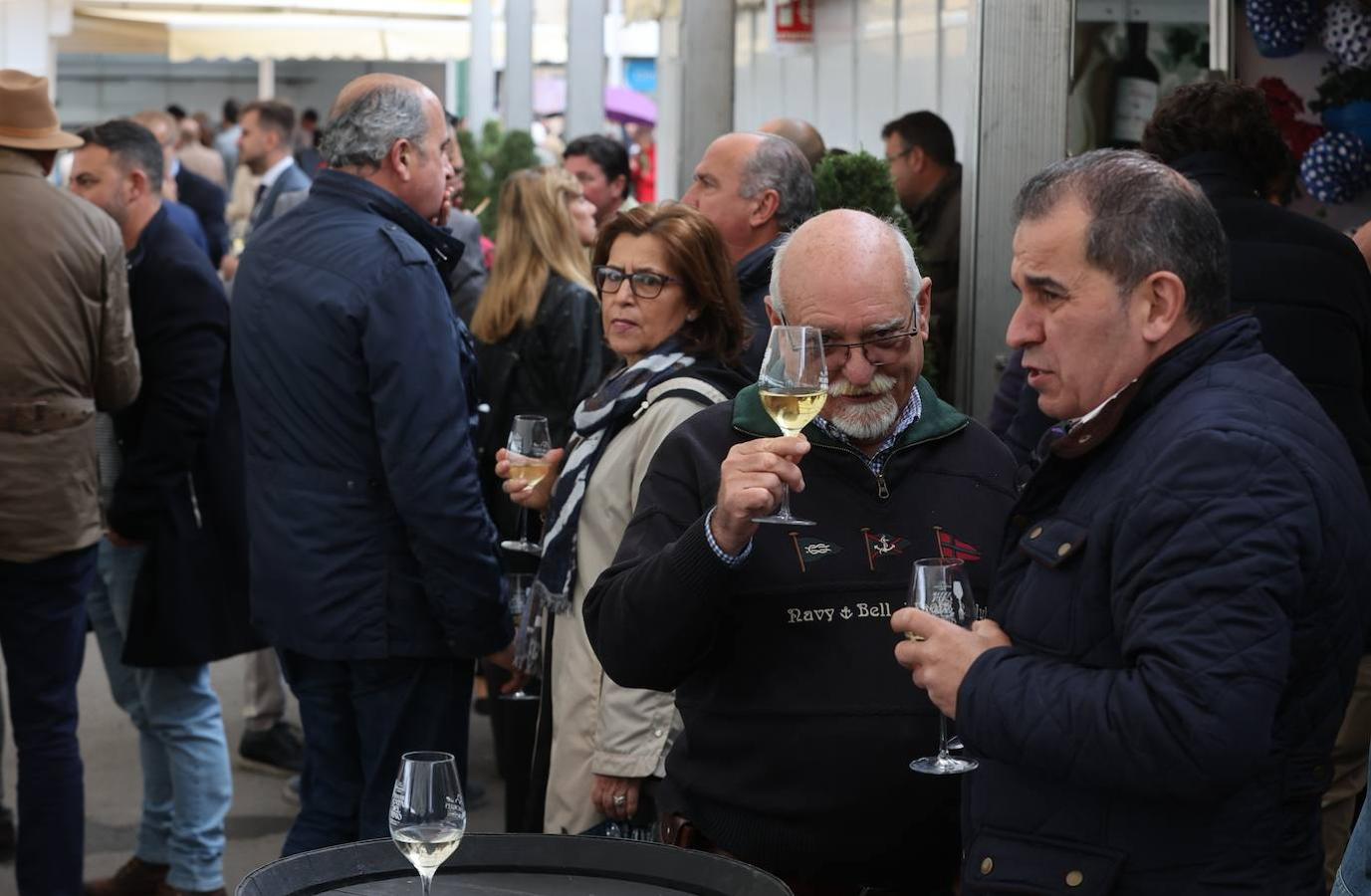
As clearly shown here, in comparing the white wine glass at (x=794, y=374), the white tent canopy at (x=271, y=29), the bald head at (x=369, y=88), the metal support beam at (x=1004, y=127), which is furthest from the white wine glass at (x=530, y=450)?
the white tent canopy at (x=271, y=29)

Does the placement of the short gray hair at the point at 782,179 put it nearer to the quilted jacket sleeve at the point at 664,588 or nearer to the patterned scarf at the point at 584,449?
the patterned scarf at the point at 584,449

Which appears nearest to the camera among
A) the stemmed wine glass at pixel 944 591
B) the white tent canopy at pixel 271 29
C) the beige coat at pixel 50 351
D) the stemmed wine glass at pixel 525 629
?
the stemmed wine glass at pixel 944 591

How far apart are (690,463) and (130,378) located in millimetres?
2648

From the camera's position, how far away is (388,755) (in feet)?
14.7

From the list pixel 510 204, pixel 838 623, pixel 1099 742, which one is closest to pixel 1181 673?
pixel 1099 742

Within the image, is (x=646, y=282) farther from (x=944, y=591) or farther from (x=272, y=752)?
(x=272, y=752)

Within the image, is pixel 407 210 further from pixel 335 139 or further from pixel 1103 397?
pixel 1103 397

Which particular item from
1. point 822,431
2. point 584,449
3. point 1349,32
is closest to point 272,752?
point 584,449

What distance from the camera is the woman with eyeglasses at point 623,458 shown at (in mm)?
3787

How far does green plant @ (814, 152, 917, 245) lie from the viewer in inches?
212

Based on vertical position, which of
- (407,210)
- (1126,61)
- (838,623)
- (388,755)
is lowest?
(388,755)

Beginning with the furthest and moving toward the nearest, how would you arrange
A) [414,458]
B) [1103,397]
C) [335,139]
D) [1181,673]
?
[335,139] < [414,458] < [1103,397] < [1181,673]

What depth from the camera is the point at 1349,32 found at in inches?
221

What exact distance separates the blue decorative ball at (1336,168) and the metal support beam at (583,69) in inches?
262
